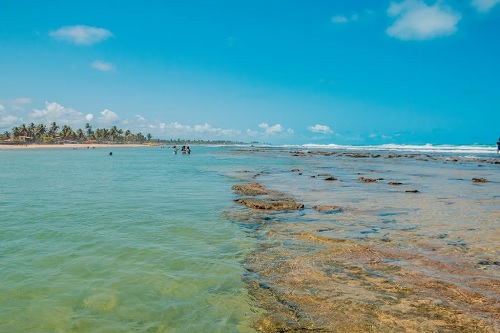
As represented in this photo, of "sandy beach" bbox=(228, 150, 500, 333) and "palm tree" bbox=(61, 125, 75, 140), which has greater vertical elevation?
"palm tree" bbox=(61, 125, 75, 140)

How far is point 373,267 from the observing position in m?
7.25

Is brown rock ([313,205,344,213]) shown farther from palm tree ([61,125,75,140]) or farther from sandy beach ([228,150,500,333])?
palm tree ([61,125,75,140])

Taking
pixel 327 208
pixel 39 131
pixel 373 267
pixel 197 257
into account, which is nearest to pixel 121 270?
pixel 197 257

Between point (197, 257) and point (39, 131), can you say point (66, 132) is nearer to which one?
point (39, 131)

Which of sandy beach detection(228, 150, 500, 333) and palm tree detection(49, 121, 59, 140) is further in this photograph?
palm tree detection(49, 121, 59, 140)

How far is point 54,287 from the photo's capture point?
19.7 ft

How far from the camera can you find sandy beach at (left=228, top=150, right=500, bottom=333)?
502 centimetres

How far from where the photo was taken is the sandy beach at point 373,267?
16.5 ft

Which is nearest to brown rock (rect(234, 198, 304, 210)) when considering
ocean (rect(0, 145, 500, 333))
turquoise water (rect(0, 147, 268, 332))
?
ocean (rect(0, 145, 500, 333))

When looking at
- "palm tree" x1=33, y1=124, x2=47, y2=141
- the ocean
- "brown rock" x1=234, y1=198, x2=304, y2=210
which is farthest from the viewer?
"palm tree" x1=33, y1=124, x2=47, y2=141

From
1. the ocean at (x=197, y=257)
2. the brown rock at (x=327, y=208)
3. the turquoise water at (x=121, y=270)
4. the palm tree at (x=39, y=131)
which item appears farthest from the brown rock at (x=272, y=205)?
the palm tree at (x=39, y=131)

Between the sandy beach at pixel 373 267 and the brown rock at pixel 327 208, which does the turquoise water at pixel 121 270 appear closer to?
the sandy beach at pixel 373 267

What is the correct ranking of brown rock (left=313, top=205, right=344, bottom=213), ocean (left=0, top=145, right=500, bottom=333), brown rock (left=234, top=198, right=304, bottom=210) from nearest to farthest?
ocean (left=0, top=145, right=500, bottom=333) < brown rock (left=313, top=205, right=344, bottom=213) < brown rock (left=234, top=198, right=304, bottom=210)

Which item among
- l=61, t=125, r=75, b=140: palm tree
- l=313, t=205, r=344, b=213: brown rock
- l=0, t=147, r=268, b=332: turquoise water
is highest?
l=61, t=125, r=75, b=140: palm tree
